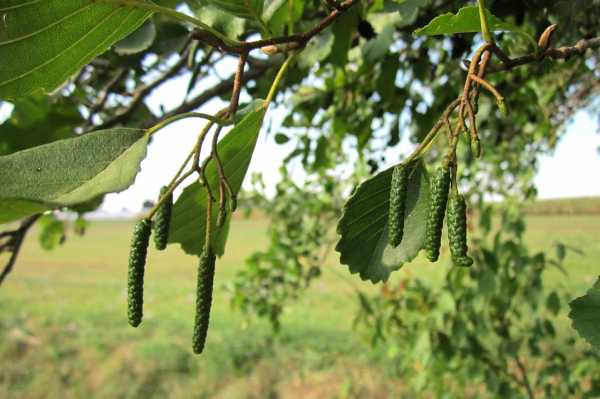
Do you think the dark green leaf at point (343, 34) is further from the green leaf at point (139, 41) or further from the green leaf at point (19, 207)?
the green leaf at point (19, 207)

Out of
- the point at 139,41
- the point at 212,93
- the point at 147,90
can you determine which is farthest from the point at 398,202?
the point at 147,90

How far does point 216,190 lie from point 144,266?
165mm

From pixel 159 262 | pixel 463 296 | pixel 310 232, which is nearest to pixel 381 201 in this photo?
pixel 463 296

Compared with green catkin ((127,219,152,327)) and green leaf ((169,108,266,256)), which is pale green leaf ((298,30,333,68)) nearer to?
green leaf ((169,108,266,256))

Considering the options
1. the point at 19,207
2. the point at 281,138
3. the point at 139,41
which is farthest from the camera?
the point at 281,138

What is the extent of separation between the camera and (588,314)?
73 centimetres

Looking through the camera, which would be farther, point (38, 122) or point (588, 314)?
point (38, 122)

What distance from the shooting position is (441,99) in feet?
5.69

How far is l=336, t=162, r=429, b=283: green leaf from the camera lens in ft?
2.44

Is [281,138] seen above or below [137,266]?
above

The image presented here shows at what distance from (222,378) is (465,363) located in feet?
13.3

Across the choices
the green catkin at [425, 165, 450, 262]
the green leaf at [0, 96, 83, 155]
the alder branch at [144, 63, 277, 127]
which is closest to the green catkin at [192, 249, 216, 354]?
the green catkin at [425, 165, 450, 262]

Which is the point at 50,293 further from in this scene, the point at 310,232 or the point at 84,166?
the point at 84,166

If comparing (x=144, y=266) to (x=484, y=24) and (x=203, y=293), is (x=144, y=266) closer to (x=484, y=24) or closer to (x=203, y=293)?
(x=203, y=293)
